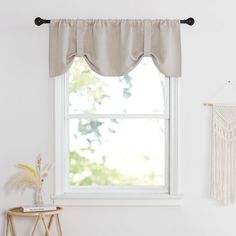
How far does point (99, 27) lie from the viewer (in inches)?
164

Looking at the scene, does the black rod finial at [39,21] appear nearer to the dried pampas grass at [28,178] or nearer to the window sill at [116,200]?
the dried pampas grass at [28,178]

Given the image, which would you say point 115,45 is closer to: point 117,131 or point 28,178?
point 117,131

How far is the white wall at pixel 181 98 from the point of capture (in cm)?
423

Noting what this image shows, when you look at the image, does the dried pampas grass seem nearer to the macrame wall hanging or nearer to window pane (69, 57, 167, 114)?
window pane (69, 57, 167, 114)

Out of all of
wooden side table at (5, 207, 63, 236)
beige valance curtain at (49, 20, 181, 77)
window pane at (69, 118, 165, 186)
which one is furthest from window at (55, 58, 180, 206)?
wooden side table at (5, 207, 63, 236)

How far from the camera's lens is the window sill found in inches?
166

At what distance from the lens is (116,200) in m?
4.21

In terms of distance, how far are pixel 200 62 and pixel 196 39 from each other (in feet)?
0.60

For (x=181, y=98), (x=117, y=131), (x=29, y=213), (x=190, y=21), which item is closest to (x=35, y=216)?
(x=29, y=213)

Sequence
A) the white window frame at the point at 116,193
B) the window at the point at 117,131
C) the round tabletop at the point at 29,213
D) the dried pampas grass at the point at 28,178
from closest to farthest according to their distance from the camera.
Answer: the round tabletop at the point at 29,213 < the dried pampas grass at the point at 28,178 < the white window frame at the point at 116,193 < the window at the point at 117,131

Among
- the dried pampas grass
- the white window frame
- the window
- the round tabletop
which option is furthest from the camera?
the window

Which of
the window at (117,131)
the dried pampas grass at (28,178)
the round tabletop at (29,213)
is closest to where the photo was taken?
the round tabletop at (29,213)

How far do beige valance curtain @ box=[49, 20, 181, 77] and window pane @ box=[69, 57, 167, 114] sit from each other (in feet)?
0.56

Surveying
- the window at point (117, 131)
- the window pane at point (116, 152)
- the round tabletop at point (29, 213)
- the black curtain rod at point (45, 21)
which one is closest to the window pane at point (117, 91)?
the window at point (117, 131)
